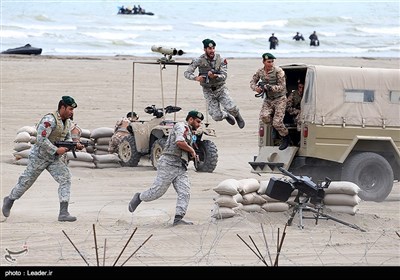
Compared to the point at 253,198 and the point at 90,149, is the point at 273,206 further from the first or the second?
the point at 90,149

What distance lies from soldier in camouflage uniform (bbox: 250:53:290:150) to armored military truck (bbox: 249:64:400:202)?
0.29m

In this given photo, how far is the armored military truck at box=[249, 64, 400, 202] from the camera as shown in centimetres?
1714

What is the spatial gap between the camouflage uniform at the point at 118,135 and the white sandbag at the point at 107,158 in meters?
0.16

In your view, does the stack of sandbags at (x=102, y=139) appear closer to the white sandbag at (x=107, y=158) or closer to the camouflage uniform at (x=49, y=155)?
the white sandbag at (x=107, y=158)

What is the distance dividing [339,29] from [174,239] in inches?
2467

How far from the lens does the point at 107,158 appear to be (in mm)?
20656

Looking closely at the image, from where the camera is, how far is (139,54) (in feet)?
153

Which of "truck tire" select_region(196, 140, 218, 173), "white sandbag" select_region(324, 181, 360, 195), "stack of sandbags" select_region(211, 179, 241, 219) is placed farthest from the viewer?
"truck tire" select_region(196, 140, 218, 173)

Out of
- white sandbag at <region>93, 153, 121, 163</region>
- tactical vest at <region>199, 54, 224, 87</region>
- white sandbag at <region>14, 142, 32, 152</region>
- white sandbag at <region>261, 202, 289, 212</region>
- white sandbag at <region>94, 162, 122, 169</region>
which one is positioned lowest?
white sandbag at <region>94, 162, 122, 169</region>

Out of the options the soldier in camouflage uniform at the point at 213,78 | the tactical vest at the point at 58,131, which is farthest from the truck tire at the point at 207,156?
the tactical vest at the point at 58,131

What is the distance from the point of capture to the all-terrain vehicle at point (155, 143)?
19859mm

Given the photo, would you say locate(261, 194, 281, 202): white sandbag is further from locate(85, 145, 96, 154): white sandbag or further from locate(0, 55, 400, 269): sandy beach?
locate(85, 145, 96, 154): white sandbag

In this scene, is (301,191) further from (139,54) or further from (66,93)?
(139,54)

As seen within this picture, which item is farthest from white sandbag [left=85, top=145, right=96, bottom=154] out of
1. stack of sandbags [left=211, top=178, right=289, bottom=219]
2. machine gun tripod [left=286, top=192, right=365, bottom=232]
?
machine gun tripod [left=286, top=192, right=365, bottom=232]
